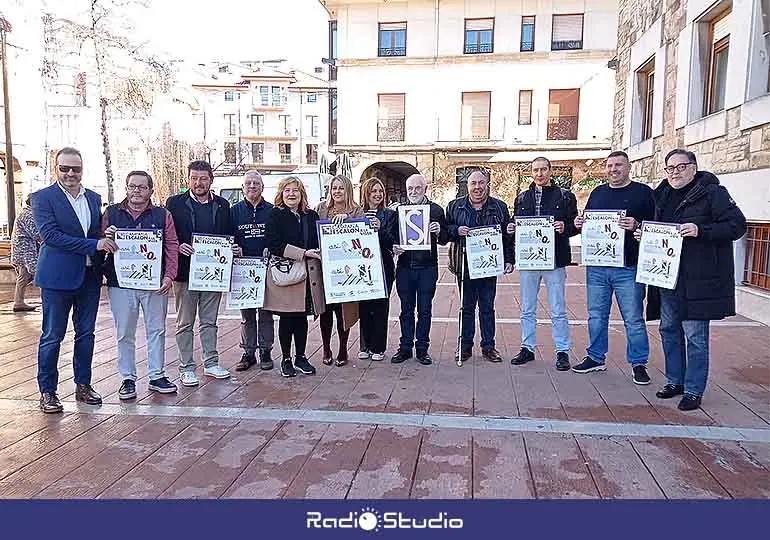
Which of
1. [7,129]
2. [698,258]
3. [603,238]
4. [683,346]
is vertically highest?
[7,129]

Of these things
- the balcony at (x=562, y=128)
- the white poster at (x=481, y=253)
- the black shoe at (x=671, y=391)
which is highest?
the balcony at (x=562, y=128)

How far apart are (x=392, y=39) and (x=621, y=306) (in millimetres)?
23454

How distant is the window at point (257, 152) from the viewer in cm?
6297

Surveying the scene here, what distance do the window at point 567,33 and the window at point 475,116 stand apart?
365cm

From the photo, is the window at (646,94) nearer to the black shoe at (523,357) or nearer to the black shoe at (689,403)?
the black shoe at (523,357)

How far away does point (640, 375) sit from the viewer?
504 cm

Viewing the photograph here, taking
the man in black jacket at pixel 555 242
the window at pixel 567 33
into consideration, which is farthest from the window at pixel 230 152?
the man in black jacket at pixel 555 242

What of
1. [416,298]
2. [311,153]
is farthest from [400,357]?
[311,153]

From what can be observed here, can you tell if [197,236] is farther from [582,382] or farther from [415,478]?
[582,382]

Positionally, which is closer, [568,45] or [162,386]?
[162,386]

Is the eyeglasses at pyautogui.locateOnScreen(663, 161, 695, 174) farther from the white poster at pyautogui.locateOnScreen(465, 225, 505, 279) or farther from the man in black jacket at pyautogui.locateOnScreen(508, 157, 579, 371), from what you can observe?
the white poster at pyautogui.locateOnScreen(465, 225, 505, 279)

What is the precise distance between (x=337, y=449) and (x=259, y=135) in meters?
62.7

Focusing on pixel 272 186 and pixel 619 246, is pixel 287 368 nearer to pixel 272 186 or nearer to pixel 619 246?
pixel 619 246

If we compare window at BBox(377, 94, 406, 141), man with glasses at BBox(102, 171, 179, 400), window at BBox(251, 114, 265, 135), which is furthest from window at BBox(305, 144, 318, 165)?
man with glasses at BBox(102, 171, 179, 400)
